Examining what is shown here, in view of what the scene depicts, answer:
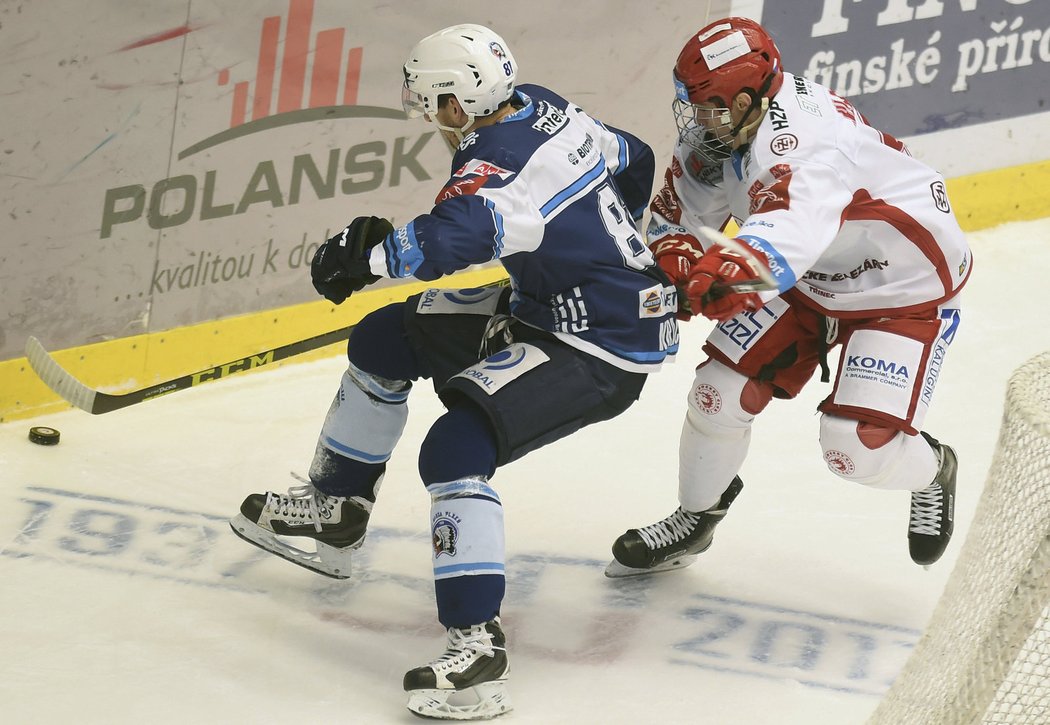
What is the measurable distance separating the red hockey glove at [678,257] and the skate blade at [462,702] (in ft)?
2.95

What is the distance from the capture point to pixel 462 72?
9.96ft

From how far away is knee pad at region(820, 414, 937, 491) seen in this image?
3316 millimetres

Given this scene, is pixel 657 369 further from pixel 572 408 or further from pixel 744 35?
pixel 744 35

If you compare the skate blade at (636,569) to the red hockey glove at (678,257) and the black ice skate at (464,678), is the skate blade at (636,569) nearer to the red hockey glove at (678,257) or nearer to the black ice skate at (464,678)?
A: the red hockey glove at (678,257)

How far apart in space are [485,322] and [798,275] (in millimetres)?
687

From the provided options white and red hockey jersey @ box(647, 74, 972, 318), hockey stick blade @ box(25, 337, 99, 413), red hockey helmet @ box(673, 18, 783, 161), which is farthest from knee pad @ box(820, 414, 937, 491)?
hockey stick blade @ box(25, 337, 99, 413)

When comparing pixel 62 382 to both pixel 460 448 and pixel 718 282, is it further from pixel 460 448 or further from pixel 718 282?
pixel 718 282

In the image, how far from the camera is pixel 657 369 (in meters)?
3.23

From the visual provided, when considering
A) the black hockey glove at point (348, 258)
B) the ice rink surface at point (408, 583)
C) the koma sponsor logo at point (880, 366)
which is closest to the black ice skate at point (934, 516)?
the ice rink surface at point (408, 583)

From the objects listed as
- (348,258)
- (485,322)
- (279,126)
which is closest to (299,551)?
(485,322)

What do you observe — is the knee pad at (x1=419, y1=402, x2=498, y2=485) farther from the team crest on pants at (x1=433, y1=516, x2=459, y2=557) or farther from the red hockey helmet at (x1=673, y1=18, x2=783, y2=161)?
the red hockey helmet at (x1=673, y1=18, x2=783, y2=161)

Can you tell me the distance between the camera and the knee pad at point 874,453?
10.9 feet

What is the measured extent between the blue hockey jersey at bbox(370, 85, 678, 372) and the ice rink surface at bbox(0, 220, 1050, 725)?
685mm

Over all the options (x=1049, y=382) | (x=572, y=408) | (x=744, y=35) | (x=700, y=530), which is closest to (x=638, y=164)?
(x=744, y=35)
